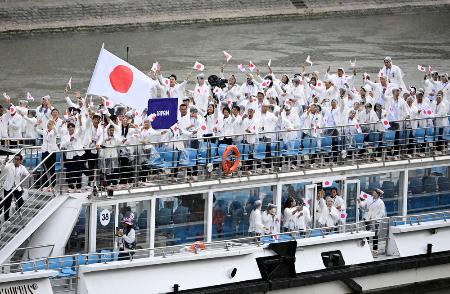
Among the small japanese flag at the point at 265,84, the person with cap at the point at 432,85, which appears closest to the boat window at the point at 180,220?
the small japanese flag at the point at 265,84

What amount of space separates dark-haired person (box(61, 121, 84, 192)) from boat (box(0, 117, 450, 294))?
16 centimetres

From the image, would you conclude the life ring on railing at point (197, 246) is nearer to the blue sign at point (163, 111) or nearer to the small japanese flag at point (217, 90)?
the blue sign at point (163, 111)

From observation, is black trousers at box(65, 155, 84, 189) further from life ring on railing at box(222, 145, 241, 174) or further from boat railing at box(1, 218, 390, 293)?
life ring on railing at box(222, 145, 241, 174)

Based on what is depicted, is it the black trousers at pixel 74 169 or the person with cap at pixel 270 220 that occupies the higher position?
the black trousers at pixel 74 169

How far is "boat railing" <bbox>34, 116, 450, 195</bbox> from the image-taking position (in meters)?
25.9

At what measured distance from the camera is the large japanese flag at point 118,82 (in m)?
27.6

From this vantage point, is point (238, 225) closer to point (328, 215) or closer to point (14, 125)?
point (328, 215)

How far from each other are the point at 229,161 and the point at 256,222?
122 cm

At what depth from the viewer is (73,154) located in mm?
25859

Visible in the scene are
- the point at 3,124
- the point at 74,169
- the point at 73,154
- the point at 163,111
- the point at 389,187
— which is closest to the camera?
the point at 74,169

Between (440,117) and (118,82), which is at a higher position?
(118,82)

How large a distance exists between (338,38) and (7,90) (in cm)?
1712

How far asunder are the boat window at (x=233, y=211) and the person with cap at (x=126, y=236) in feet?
6.02

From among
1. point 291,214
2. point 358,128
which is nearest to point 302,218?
point 291,214
